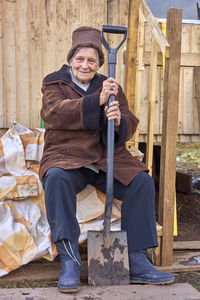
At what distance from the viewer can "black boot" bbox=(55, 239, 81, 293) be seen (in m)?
1.91

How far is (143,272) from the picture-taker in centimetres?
208

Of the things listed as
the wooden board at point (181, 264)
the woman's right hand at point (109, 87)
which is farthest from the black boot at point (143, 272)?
the woman's right hand at point (109, 87)

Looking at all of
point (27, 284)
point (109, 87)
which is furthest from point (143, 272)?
point (109, 87)

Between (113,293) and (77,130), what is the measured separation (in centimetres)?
94

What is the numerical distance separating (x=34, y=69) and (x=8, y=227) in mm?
1849

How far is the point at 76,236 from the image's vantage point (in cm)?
207

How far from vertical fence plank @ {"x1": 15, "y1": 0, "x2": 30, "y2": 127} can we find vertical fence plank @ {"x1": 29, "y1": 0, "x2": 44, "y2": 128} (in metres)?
0.04

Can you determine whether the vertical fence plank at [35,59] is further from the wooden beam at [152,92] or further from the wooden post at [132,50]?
the wooden beam at [152,92]

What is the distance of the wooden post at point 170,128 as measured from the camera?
234cm

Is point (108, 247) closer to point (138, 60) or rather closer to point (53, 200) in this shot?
point (53, 200)

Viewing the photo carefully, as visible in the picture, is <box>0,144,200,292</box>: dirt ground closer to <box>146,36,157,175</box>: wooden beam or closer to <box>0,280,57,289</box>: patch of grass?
<box>0,280,57,289</box>: patch of grass

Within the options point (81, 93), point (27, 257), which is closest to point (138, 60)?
point (81, 93)

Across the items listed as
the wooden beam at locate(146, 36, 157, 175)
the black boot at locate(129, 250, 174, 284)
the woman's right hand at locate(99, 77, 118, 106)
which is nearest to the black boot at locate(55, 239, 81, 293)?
the black boot at locate(129, 250, 174, 284)

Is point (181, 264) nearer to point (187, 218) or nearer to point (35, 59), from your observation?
Result: point (187, 218)
